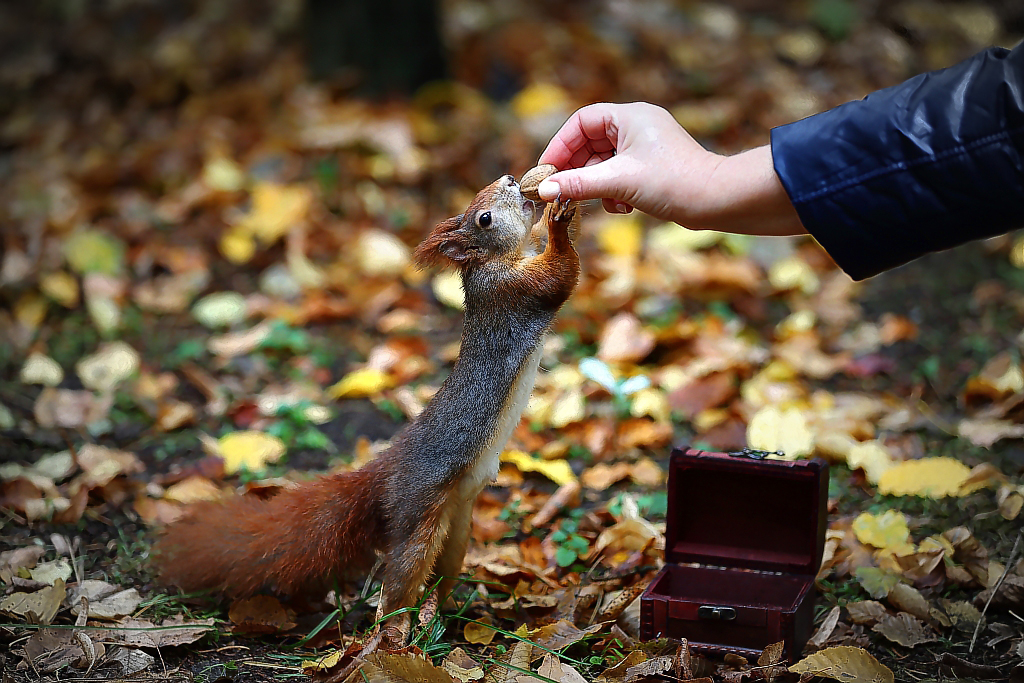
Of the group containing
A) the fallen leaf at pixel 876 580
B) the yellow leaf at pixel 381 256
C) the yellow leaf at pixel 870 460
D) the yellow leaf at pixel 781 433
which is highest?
the yellow leaf at pixel 381 256

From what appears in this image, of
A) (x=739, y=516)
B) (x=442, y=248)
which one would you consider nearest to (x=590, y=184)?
(x=442, y=248)

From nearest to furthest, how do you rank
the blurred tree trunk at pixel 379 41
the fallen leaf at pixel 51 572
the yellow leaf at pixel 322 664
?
1. the yellow leaf at pixel 322 664
2. the fallen leaf at pixel 51 572
3. the blurred tree trunk at pixel 379 41

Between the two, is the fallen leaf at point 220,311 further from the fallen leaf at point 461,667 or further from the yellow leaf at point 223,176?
the fallen leaf at point 461,667

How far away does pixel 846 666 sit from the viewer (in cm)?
212

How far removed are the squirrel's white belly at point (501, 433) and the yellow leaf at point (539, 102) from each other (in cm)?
328

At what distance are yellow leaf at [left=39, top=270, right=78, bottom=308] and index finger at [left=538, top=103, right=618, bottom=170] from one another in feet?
9.21

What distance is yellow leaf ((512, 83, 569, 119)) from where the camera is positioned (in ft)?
18.2

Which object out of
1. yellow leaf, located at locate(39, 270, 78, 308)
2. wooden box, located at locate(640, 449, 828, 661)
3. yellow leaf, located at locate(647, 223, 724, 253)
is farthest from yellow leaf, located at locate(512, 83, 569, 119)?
wooden box, located at locate(640, 449, 828, 661)

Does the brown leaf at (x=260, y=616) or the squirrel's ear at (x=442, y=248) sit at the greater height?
the squirrel's ear at (x=442, y=248)

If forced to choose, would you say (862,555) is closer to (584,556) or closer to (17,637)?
(584,556)

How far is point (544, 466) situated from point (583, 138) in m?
1.08

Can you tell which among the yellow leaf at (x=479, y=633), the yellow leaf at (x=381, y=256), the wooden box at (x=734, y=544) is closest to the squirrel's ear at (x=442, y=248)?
the wooden box at (x=734, y=544)

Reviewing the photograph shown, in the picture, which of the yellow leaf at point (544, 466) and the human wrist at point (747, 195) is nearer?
the human wrist at point (747, 195)

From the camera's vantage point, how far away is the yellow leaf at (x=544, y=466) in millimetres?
3076
